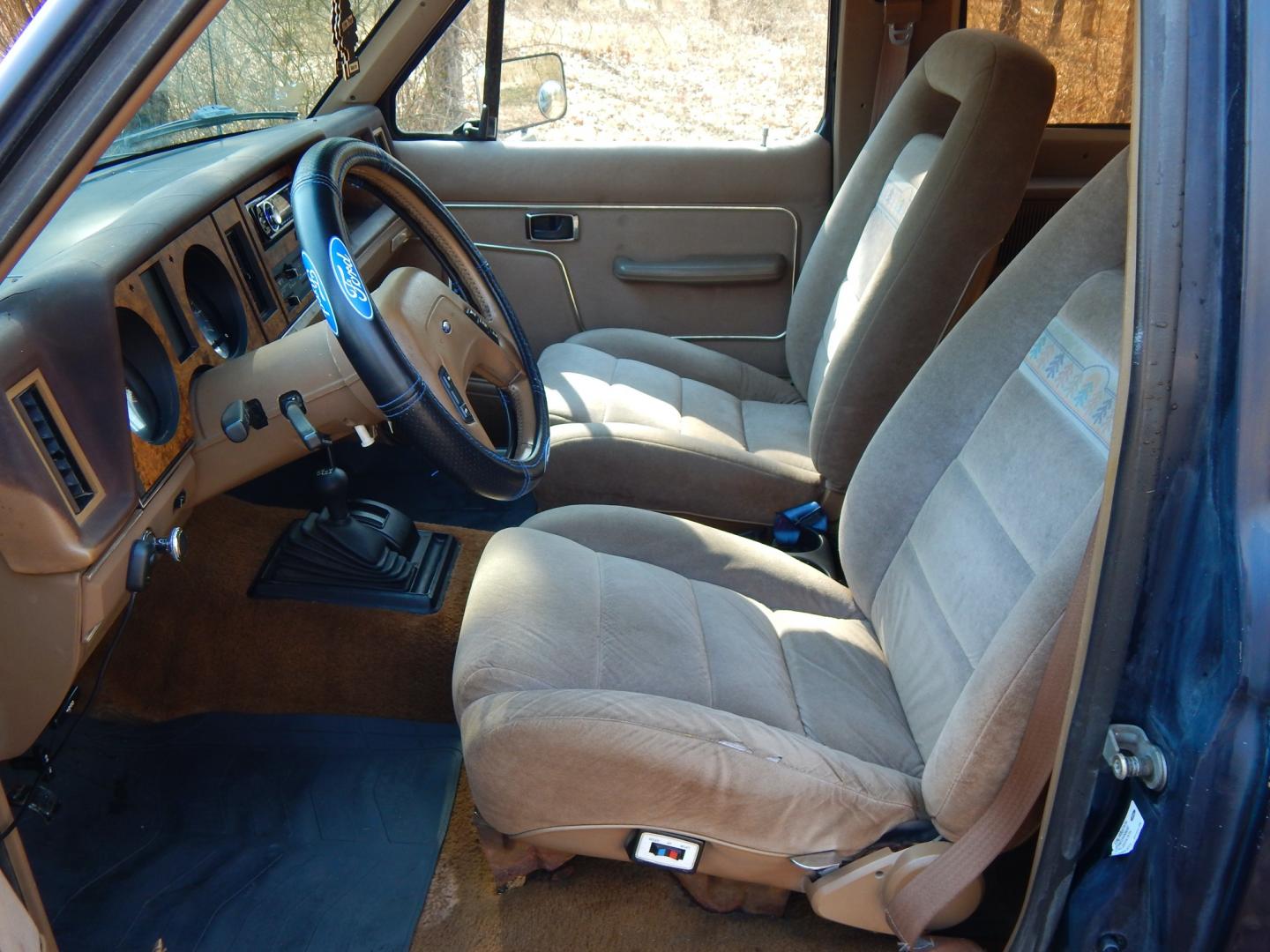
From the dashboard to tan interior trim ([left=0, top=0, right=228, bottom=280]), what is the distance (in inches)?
13.0

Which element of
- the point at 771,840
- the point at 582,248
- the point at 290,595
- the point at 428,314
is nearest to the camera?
the point at 771,840

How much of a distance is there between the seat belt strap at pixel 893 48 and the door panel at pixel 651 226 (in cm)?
21

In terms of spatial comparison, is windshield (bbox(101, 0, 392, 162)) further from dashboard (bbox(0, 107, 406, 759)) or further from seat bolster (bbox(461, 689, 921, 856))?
seat bolster (bbox(461, 689, 921, 856))

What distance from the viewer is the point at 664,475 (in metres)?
1.94

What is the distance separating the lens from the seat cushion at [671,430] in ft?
6.37

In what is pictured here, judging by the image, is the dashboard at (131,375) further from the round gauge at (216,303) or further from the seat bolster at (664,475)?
the seat bolster at (664,475)

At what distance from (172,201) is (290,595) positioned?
70cm

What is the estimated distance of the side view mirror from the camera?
265cm

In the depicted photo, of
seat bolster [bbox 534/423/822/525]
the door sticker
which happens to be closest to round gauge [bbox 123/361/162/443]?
seat bolster [bbox 534/423/822/525]

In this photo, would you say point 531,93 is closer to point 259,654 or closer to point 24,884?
point 259,654

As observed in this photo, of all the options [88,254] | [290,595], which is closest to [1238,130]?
[88,254]

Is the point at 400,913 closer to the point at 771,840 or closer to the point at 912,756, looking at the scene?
the point at 771,840

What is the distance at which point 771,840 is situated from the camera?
1.15 metres

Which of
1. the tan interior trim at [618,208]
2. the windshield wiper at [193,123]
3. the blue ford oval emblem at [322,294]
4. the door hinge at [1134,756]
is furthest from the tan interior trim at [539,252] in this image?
the door hinge at [1134,756]
